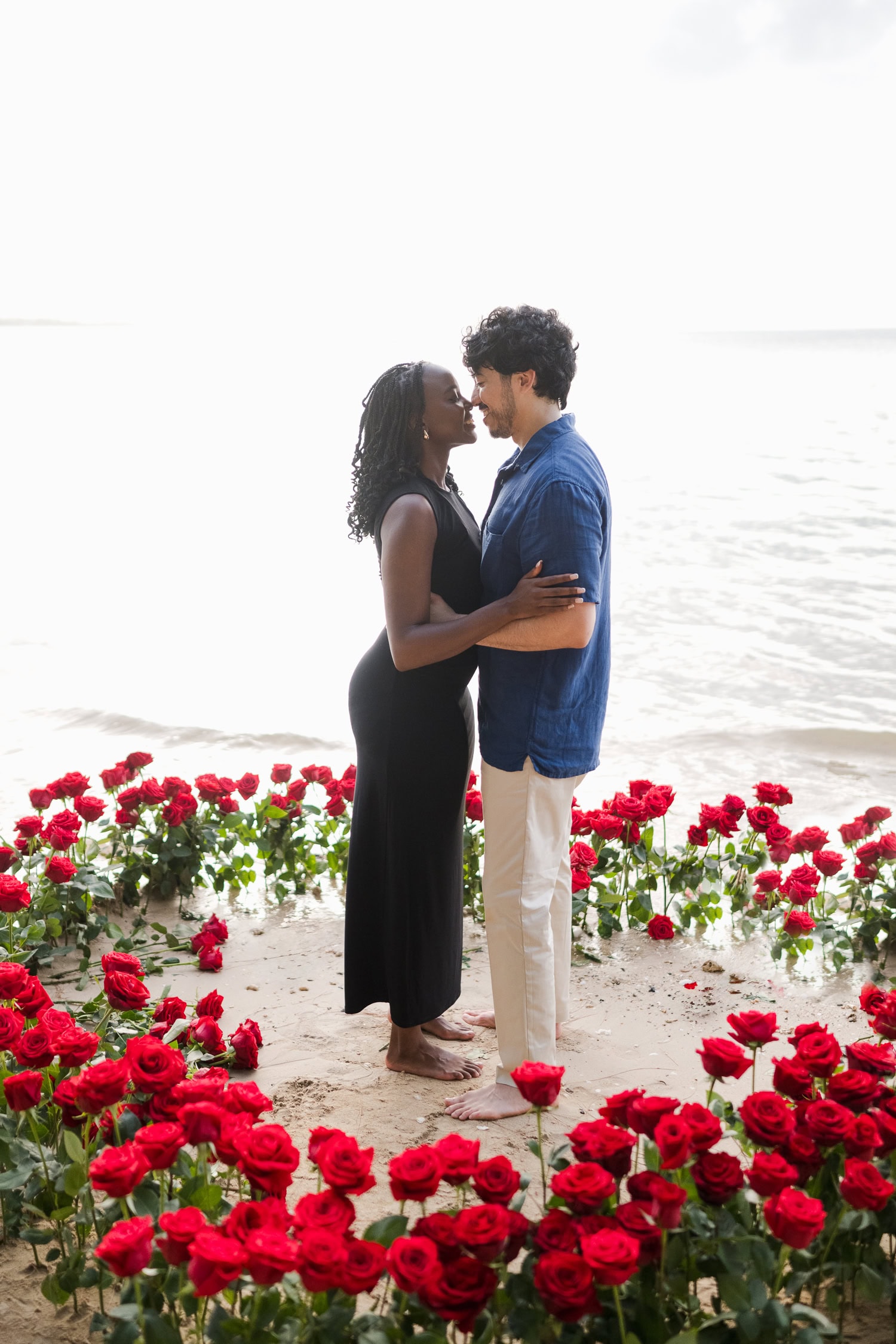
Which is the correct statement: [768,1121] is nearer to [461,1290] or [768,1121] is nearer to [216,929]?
[461,1290]

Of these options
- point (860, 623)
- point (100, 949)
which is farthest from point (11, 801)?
point (860, 623)

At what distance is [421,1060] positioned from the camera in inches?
123

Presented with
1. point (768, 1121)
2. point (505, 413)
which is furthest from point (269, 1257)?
point (505, 413)

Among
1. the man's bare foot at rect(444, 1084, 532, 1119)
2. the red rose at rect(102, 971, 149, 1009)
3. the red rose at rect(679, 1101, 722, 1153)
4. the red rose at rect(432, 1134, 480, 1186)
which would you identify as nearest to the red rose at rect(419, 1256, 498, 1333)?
the red rose at rect(432, 1134, 480, 1186)

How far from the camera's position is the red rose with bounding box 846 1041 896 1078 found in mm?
1889

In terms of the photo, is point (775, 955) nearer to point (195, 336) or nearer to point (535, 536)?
point (535, 536)

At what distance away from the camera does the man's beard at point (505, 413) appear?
2.83 m

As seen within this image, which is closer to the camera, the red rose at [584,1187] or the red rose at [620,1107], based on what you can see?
the red rose at [584,1187]

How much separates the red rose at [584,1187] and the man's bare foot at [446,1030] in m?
1.82

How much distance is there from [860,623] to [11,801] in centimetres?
829

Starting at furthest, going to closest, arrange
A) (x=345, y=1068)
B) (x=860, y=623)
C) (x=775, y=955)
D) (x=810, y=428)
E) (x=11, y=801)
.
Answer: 1. (x=810, y=428)
2. (x=860, y=623)
3. (x=11, y=801)
4. (x=775, y=955)
5. (x=345, y=1068)

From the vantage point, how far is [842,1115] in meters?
1.70

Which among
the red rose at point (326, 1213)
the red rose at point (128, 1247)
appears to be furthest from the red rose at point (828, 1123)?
the red rose at point (128, 1247)

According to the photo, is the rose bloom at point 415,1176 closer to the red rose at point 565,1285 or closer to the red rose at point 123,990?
the red rose at point 565,1285
